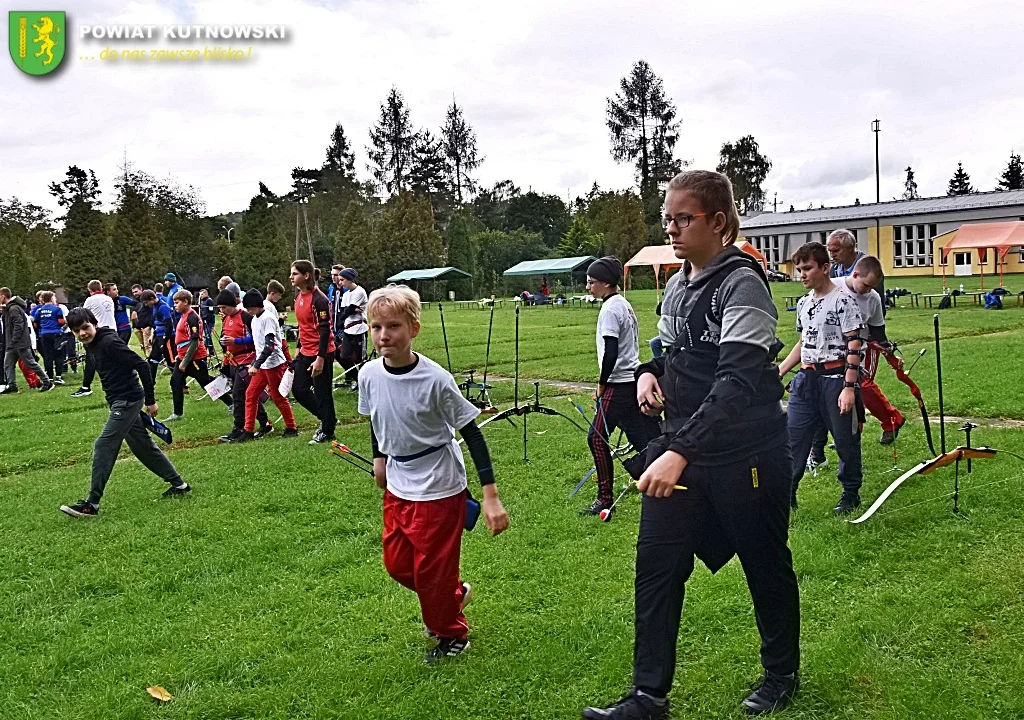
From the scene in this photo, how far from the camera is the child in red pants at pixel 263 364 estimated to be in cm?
1006

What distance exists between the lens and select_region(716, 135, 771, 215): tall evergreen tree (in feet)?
277

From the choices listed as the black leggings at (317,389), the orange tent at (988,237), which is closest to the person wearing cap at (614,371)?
the black leggings at (317,389)

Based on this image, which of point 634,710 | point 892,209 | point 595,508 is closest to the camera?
point 634,710

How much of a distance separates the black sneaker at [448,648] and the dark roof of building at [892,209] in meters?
56.7

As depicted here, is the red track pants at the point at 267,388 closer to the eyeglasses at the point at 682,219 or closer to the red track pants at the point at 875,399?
the red track pants at the point at 875,399

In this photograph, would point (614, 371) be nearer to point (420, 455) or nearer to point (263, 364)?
point (420, 455)

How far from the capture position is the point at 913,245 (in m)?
55.8

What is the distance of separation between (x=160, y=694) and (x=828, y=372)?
461 centimetres

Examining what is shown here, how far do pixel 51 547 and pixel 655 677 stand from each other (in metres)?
5.12

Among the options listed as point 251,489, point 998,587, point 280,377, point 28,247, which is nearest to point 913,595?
point 998,587

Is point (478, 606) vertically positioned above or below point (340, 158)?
below

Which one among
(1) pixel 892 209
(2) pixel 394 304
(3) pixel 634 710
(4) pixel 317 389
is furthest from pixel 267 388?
(1) pixel 892 209

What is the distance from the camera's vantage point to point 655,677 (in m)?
3.22

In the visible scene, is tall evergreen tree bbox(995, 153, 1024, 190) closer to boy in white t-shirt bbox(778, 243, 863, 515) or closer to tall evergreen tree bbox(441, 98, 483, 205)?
tall evergreen tree bbox(441, 98, 483, 205)
